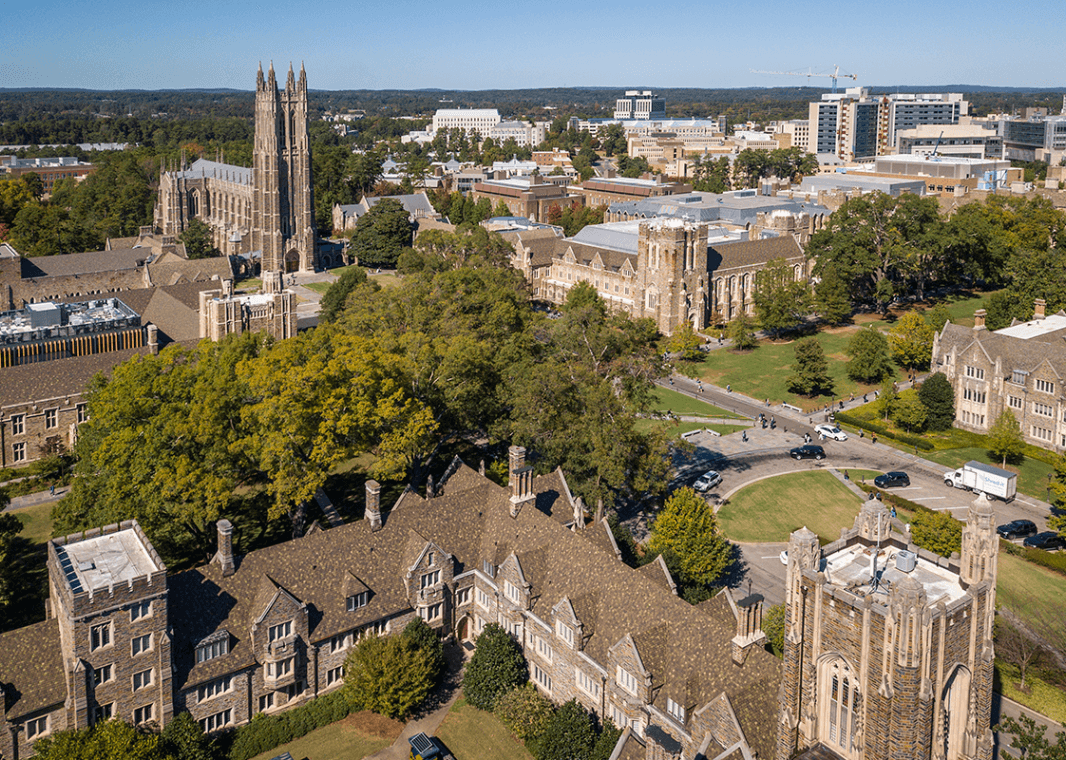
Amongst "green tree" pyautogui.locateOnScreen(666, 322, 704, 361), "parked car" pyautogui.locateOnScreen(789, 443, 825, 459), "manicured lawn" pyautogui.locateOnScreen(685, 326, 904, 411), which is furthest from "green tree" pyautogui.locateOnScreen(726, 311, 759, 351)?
"parked car" pyautogui.locateOnScreen(789, 443, 825, 459)

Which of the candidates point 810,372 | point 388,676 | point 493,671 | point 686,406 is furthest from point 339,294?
point 388,676

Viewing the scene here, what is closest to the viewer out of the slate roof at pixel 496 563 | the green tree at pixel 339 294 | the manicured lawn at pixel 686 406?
the slate roof at pixel 496 563

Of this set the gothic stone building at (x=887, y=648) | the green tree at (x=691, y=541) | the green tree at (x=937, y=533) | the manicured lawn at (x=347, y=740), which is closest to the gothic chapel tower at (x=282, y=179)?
the green tree at (x=691, y=541)

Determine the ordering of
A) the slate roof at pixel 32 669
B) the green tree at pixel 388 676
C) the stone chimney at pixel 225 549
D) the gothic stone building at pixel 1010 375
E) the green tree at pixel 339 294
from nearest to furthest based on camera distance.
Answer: the slate roof at pixel 32 669
the green tree at pixel 388 676
the stone chimney at pixel 225 549
the gothic stone building at pixel 1010 375
the green tree at pixel 339 294

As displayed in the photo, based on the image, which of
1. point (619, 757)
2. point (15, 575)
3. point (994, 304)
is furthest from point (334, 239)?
point (619, 757)

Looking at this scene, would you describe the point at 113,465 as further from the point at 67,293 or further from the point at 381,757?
the point at 67,293

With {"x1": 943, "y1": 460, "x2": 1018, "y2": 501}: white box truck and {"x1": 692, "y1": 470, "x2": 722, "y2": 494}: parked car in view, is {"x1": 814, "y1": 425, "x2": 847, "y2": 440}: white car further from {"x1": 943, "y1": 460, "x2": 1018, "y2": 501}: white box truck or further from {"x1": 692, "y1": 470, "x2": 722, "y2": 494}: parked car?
{"x1": 692, "y1": 470, "x2": 722, "y2": 494}: parked car

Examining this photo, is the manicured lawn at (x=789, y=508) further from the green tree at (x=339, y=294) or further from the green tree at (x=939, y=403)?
the green tree at (x=339, y=294)
